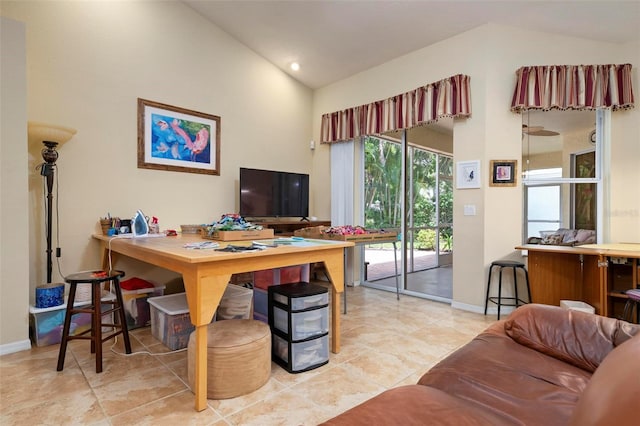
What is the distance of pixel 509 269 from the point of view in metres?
3.34

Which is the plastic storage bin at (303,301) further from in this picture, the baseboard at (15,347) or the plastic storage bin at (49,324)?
the baseboard at (15,347)

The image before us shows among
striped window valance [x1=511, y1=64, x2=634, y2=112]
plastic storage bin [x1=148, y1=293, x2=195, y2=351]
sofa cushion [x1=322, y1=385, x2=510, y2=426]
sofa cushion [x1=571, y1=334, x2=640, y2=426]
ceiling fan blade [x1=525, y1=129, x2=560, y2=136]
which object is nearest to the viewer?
sofa cushion [x1=571, y1=334, x2=640, y2=426]

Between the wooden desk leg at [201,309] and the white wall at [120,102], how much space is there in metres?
1.71

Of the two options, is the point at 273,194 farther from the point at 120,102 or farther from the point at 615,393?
the point at 615,393

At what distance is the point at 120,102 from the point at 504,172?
3.89 m

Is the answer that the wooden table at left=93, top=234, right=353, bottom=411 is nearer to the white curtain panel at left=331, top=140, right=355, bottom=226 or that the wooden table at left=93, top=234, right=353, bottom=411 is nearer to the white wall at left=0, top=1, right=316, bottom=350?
the white wall at left=0, top=1, right=316, bottom=350

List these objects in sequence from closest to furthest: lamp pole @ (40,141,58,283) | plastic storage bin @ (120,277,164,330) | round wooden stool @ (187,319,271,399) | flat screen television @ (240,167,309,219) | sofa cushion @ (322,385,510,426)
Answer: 1. sofa cushion @ (322,385,510,426)
2. round wooden stool @ (187,319,271,399)
3. lamp pole @ (40,141,58,283)
4. plastic storage bin @ (120,277,164,330)
5. flat screen television @ (240,167,309,219)

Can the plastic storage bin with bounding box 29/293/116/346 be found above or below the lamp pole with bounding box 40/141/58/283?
below

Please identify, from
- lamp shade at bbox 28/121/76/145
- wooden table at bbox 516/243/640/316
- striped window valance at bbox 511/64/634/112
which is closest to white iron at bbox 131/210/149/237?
lamp shade at bbox 28/121/76/145

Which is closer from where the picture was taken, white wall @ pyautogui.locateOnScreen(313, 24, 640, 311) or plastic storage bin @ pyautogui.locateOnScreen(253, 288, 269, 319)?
A: plastic storage bin @ pyautogui.locateOnScreen(253, 288, 269, 319)

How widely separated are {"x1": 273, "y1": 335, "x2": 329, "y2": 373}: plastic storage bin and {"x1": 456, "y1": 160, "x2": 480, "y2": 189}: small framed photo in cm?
→ 227

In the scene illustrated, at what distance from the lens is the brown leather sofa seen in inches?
27.7

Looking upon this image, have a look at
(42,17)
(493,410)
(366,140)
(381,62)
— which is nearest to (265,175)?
(366,140)

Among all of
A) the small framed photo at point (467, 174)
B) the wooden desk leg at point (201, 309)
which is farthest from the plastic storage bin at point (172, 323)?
the small framed photo at point (467, 174)
